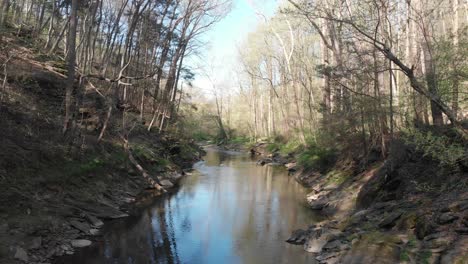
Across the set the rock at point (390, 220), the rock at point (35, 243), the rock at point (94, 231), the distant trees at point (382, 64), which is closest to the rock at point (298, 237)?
the rock at point (390, 220)

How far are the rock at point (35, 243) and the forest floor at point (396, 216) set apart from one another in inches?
259

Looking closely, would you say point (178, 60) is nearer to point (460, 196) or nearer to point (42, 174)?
point (42, 174)

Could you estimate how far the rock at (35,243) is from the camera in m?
9.36

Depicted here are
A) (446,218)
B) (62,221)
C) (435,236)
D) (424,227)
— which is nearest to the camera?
(435,236)

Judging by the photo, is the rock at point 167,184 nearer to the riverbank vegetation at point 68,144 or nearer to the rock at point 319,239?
the riverbank vegetation at point 68,144

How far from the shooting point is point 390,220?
1007 centimetres

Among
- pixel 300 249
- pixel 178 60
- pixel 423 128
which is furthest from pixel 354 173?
pixel 178 60

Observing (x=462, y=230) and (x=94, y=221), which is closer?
(x=462, y=230)

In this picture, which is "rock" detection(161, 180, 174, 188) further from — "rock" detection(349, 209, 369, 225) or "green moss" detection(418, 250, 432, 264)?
"green moss" detection(418, 250, 432, 264)

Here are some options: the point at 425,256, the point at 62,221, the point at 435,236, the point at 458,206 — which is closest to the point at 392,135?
the point at 458,206

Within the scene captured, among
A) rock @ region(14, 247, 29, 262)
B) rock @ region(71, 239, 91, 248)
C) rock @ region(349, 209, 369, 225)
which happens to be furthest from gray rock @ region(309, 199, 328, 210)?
rock @ region(14, 247, 29, 262)

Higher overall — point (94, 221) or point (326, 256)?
point (94, 221)

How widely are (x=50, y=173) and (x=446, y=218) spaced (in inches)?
436

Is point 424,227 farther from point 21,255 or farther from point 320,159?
point 320,159
